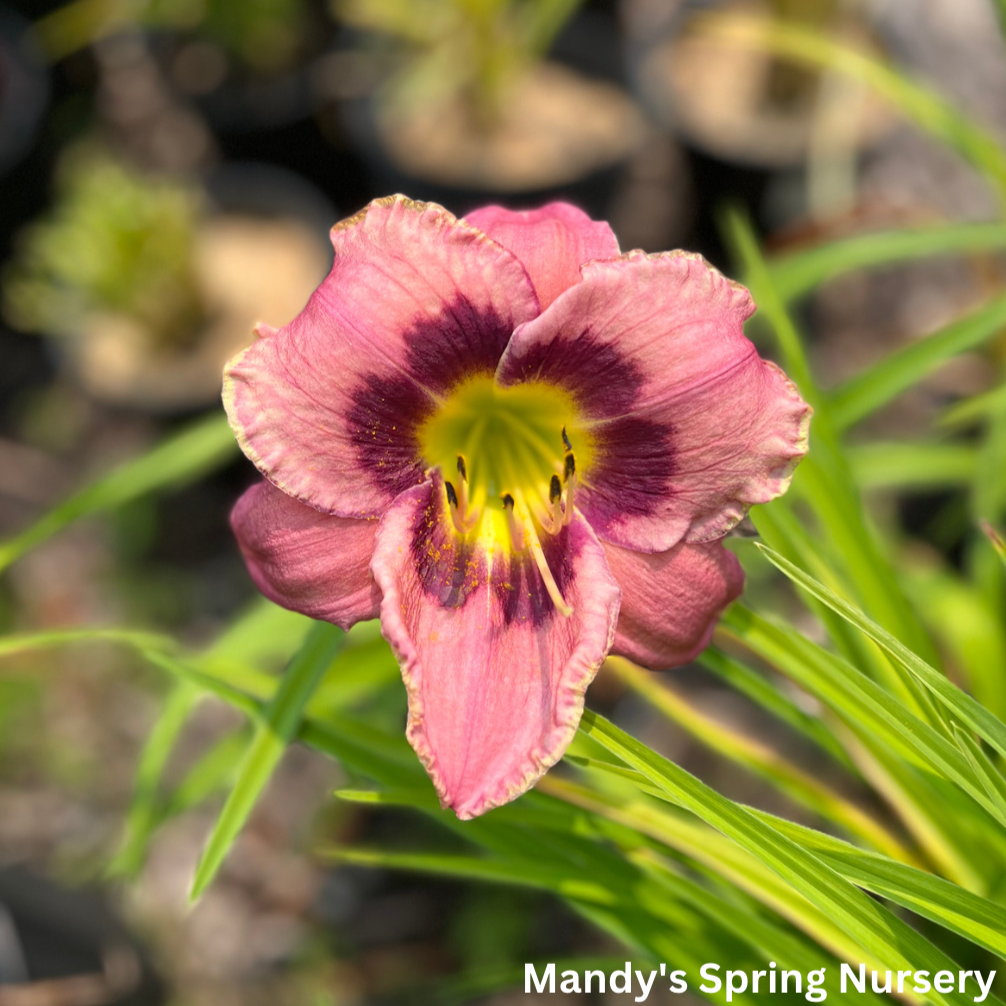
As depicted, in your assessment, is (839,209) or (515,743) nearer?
(515,743)

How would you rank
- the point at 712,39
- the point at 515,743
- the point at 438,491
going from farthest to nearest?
1. the point at 712,39
2. the point at 438,491
3. the point at 515,743

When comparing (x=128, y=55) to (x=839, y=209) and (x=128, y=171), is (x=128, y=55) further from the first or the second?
(x=839, y=209)

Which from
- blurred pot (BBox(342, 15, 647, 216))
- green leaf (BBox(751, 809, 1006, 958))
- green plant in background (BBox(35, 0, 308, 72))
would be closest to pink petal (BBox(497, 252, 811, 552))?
green leaf (BBox(751, 809, 1006, 958))

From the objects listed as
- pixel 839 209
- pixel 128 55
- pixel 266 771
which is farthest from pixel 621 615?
pixel 128 55

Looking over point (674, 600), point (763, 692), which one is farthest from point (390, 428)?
point (763, 692)

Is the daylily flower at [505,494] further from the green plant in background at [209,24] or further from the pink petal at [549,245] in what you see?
the green plant in background at [209,24]

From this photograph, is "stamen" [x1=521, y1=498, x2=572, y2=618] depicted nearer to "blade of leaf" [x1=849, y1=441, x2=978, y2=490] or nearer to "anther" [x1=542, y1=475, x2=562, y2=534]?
"anther" [x1=542, y1=475, x2=562, y2=534]
